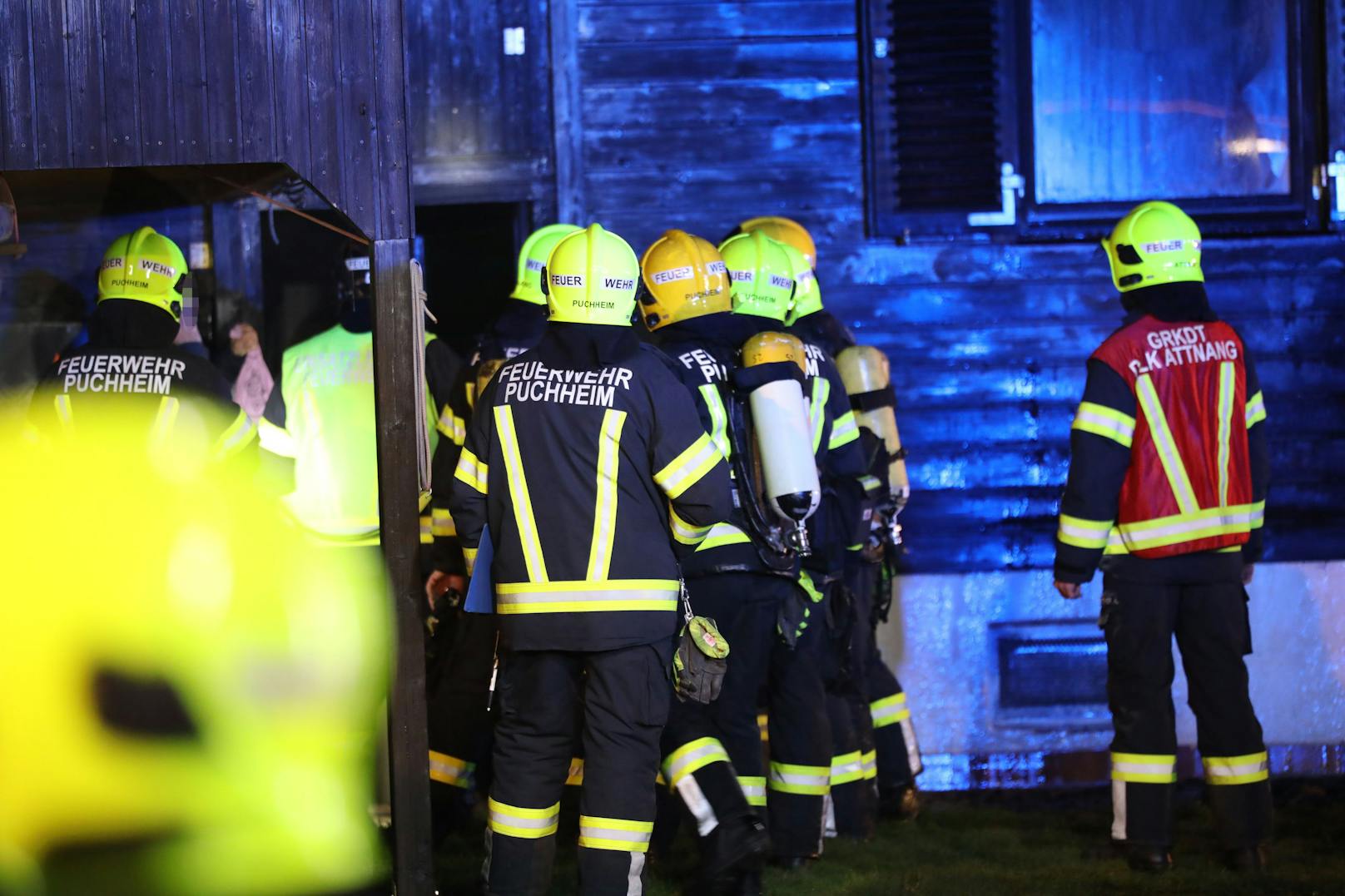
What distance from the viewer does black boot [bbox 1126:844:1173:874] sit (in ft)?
19.4

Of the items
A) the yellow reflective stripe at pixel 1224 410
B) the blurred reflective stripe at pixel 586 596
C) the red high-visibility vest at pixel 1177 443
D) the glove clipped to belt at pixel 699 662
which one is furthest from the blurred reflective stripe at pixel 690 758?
the yellow reflective stripe at pixel 1224 410

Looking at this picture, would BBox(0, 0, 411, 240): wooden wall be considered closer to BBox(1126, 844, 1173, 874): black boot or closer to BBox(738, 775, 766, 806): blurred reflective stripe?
BBox(738, 775, 766, 806): blurred reflective stripe

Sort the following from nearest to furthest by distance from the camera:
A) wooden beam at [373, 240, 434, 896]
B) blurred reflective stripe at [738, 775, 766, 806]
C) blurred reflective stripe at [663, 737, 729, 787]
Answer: wooden beam at [373, 240, 434, 896] < blurred reflective stripe at [663, 737, 729, 787] < blurred reflective stripe at [738, 775, 766, 806]

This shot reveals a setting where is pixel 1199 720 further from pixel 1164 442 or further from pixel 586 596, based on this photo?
pixel 586 596

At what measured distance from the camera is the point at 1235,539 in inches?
235

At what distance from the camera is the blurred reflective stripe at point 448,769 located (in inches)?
244

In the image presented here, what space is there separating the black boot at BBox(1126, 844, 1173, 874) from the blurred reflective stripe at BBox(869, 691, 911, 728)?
4.49ft

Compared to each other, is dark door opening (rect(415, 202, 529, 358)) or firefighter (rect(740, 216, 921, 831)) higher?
dark door opening (rect(415, 202, 529, 358))

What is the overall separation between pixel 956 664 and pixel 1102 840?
139 cm

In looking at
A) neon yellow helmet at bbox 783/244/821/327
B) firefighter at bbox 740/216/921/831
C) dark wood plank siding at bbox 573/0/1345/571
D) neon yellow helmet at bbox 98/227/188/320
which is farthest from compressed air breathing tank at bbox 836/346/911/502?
neon yellow helmet at bbox 98/227/188/320

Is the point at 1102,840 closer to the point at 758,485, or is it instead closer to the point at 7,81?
the point at 758,485

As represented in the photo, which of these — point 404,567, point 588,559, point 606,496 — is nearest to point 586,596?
point 588,559

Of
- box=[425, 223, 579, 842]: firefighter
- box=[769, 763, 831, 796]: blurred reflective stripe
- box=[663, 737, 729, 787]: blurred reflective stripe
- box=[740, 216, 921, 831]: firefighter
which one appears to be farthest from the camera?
box=[740, 216, 921, 831]: firefighter

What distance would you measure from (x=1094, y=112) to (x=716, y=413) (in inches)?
135
